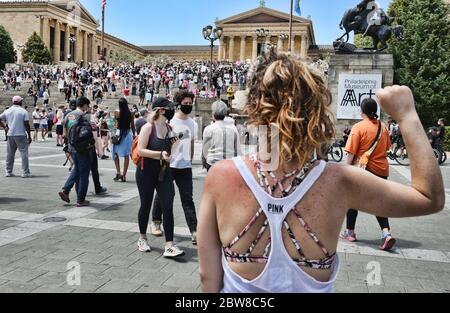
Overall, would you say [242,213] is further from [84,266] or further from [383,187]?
[84,266]

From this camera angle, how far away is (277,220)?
4.66 feet

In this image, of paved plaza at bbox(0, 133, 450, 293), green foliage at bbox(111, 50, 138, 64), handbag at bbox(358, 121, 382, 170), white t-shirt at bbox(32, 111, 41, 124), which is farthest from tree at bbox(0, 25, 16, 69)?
handbag at bbox(358, 121, 382, 170)

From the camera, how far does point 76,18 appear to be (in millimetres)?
86500

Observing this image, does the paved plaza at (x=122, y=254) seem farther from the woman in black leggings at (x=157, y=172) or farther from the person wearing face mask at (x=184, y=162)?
the person wearing face mask at (x=184, y=162)

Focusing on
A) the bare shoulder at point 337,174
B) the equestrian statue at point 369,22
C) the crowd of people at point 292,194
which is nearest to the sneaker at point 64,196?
the crowd of people at point 292,194

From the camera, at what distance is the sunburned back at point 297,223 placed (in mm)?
1428

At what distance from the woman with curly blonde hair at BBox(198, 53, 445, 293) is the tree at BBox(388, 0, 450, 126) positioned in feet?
101

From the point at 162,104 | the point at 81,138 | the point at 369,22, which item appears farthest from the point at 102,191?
the point at 369,22

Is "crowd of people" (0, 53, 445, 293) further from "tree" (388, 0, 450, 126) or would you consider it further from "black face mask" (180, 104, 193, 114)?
"tree" (388, 0, 450, 126)

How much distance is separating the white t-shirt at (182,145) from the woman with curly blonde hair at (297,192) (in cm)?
364

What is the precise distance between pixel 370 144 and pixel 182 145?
7.44 feet

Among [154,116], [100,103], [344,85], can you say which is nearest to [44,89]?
[100,103]

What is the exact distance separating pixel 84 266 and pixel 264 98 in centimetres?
341

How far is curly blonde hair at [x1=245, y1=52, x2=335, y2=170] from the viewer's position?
1441mm
